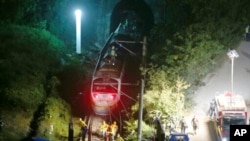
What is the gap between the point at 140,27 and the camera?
41.0 m

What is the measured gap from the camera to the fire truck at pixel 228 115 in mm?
24250

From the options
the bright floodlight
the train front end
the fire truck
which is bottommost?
the fire truck

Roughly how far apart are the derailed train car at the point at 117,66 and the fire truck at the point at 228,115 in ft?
17.3

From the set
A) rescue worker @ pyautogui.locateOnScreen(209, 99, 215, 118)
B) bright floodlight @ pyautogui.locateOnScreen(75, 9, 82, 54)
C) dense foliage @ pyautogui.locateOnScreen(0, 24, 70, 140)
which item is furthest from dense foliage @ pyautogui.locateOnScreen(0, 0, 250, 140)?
bright floodlight @ pyautogui.locateOnScreen(75, 9, 82, 54)

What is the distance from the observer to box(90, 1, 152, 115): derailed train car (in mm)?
28859

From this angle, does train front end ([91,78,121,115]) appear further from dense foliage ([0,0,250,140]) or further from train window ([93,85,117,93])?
dense foliage ([0,0,250,140])

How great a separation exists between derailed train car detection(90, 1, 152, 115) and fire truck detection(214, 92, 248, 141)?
17.3 ft

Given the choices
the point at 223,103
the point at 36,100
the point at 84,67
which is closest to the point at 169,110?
the point at 223,103

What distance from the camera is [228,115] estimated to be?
24406mm

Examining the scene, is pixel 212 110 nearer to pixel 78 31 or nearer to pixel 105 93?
pixel 105 93

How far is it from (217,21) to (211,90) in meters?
5.53

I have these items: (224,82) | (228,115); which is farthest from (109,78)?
(228,115)

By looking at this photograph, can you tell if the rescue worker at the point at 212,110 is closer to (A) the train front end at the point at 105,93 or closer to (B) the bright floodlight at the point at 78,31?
(A) the train front end at the point at 105,93

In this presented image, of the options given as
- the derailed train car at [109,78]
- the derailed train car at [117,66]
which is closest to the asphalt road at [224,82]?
the derailed train car at [117,66]
